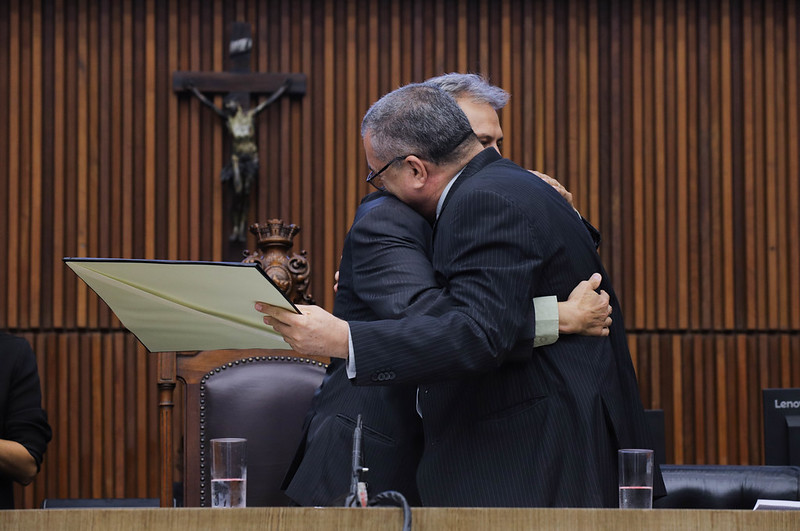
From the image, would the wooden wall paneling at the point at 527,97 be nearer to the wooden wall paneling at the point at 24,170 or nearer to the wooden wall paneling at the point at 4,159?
the wooden wall paneling at the point at 24,170

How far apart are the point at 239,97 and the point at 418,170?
12.5ft

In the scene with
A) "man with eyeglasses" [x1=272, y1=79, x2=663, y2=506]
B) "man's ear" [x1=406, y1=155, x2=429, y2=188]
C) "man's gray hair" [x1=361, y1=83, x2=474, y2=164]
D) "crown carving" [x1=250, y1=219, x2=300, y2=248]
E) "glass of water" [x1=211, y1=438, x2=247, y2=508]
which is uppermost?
"man's gray hair" [x1=361, y1=83, x2=474, y2=164]

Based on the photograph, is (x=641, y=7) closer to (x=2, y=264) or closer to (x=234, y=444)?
(x=2, y=264)

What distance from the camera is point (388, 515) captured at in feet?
4.41

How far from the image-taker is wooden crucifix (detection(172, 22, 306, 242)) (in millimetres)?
5535

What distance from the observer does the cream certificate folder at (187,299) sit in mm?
1504

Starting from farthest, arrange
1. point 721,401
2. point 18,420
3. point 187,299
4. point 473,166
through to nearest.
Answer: point 721,401 → point 18,420 → point 473,166 → point 187,299

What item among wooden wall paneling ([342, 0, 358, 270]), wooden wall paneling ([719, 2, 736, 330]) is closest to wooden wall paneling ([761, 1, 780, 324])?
wooden wall paneling ([719, 2, 736, 330])

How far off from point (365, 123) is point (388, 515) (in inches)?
34.8

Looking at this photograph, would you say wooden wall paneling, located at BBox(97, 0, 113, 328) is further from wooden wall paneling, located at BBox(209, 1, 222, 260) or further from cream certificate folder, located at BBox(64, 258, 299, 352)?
cream certificate folder, located at BBox(64, 258, 299, 352)

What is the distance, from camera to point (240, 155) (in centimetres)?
554

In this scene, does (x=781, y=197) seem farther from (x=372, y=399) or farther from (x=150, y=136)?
(x=372, y=399)

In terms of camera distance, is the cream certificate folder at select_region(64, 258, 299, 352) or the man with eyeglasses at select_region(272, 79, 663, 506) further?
the man with eyeglasses at select_region(272, 79, 663, 506)

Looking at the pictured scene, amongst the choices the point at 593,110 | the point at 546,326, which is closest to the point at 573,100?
the point at 593,110
